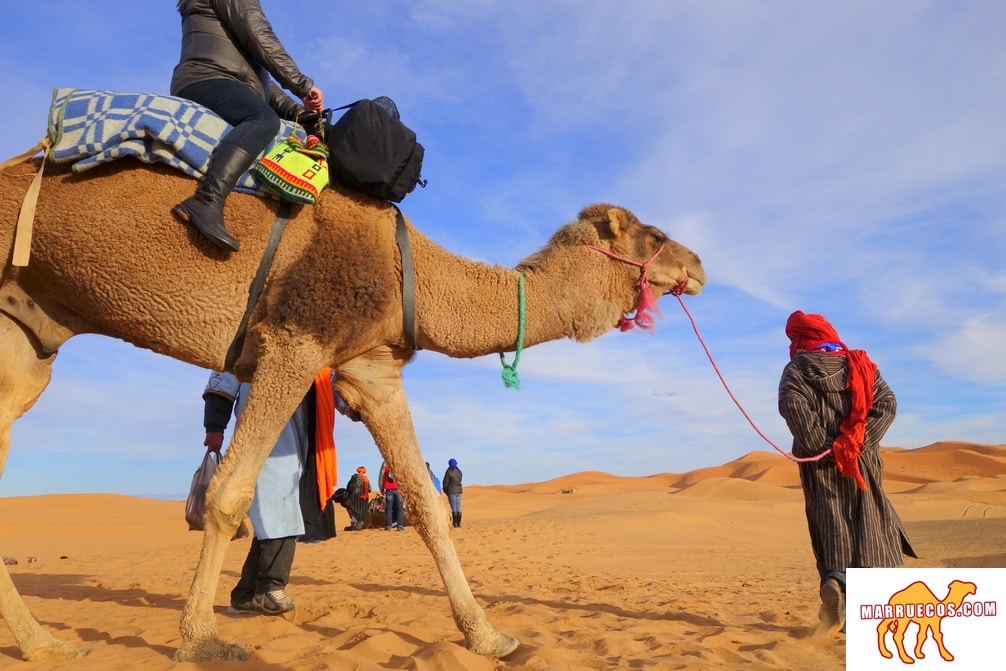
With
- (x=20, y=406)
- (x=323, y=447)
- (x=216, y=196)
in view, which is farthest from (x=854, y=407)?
(x=20, y=406)

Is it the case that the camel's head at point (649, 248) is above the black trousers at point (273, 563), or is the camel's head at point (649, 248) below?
above

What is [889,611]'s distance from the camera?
10.4 feet

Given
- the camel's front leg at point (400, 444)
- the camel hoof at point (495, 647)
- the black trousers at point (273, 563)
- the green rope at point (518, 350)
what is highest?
the green rope at point (518, 350)

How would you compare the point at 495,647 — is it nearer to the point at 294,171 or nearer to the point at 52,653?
the point at 52,653

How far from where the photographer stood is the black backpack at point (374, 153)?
13.4 ft

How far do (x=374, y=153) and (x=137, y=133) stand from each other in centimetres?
121

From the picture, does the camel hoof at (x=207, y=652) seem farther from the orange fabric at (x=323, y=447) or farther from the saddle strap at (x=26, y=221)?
the saddle strap at (x=26, y=221)

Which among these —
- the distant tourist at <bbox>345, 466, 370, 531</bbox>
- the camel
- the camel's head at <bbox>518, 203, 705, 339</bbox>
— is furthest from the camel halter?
the distant tourist at <bbox>345, 466, 370, 531</bbox>

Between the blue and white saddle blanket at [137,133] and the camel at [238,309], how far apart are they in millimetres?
102

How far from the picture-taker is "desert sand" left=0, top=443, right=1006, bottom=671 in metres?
4.00

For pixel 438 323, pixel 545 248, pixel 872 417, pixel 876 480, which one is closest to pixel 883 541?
pixel 876 480

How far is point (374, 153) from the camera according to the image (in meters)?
4.10

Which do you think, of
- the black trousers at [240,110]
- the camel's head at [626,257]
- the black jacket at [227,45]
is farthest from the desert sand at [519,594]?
the black jacket at [227,45]
